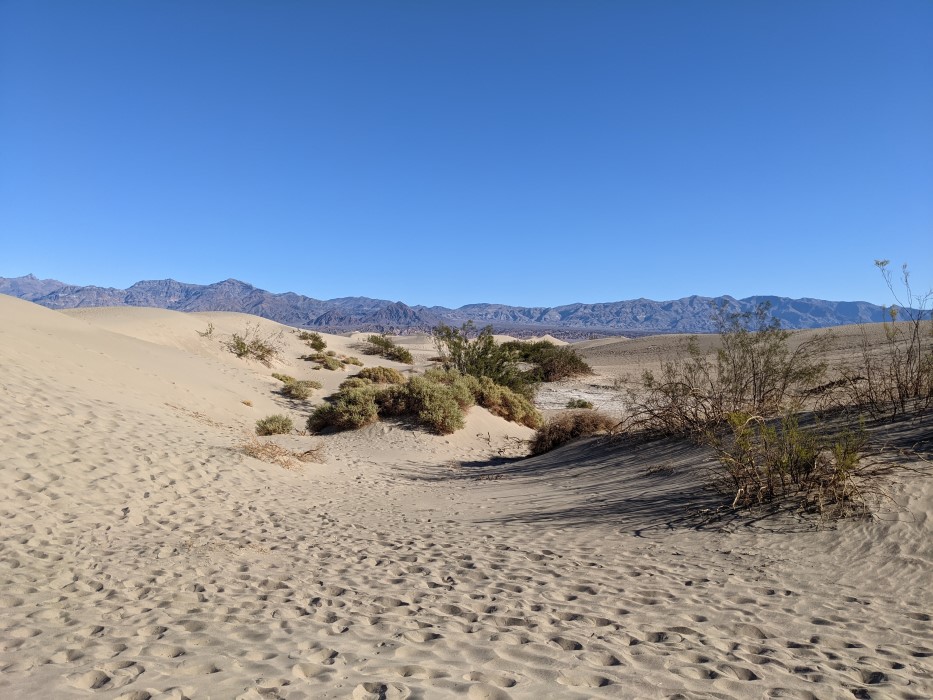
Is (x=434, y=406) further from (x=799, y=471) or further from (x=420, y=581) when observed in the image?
(x=420, y=581)

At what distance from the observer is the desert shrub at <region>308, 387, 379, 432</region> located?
1575 centimetres

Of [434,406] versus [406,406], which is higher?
[434,406]

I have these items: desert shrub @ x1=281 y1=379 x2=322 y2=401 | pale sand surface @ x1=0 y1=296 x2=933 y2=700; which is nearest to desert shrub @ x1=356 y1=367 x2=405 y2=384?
desert shrub @ x1=281 y1=379 x2=322 y2=401

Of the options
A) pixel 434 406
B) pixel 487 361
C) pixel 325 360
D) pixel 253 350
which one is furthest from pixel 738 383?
pixel 253 350

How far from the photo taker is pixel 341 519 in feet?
26.5

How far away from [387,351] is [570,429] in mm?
28297

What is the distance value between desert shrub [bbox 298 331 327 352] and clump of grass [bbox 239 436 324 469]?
961 inches

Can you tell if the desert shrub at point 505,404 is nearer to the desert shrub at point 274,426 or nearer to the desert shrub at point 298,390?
the desert shrub at point 274,426

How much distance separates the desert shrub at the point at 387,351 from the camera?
3896 centimetres

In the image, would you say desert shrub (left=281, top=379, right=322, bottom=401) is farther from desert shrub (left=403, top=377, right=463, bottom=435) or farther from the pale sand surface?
the pale sand surface

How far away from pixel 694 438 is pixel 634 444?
1.35 m

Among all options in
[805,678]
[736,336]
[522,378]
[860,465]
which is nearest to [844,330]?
[522,378]

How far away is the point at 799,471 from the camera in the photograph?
6.62 m

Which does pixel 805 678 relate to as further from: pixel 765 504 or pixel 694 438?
pixel 694 438
